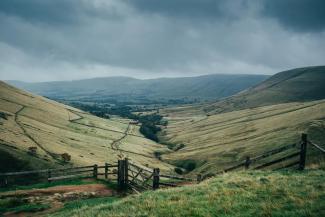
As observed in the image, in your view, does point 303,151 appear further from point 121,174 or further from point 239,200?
point 121,174

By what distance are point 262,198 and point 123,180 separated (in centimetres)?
1668

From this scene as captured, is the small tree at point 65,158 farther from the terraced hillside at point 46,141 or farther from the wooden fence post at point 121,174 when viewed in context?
the wooden fence post at point 121,174

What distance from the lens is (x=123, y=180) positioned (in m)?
29.2

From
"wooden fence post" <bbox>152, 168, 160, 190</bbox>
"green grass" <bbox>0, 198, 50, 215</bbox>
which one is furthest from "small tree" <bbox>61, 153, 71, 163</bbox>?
"wooden fence post" <bbox>152, 168, 160, 190</bbox>

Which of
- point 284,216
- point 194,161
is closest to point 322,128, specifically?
point 194,161

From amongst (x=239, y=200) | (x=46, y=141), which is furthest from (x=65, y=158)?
(x=239, y=200)

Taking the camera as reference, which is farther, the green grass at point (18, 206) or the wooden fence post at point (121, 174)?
the wooden fence post at point (121, 174)

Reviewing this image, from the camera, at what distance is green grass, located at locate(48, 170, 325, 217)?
1317 cm

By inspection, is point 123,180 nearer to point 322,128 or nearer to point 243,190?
point 243,190

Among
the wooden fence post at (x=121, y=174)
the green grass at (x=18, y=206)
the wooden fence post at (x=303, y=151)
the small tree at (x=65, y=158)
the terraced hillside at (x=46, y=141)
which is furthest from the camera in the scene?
the small tree at (x=65, y=158)

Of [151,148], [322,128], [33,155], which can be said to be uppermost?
[322,128]

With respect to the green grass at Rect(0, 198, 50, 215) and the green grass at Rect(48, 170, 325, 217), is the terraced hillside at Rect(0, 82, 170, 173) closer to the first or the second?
the green grass at Rect(0, 198, 50, 215)

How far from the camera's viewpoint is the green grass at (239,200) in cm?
1317

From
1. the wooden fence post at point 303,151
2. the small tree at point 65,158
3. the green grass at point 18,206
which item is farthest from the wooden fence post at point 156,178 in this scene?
the small tree at point 65,158
